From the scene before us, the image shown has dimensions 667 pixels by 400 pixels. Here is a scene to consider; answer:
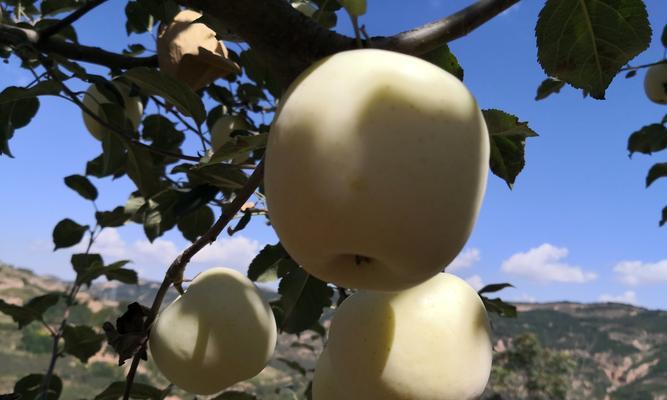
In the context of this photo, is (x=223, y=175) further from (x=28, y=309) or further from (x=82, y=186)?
(x=82, y=186)

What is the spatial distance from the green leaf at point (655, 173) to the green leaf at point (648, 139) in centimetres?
10

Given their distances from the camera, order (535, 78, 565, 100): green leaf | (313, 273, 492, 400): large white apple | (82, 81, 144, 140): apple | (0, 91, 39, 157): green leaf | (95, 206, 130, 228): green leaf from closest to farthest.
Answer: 1. (313, 273, 492, 400): large white apple
2. (0, 91, 39, 157): green leaf
3. (82, 81, 144, 140): apple
4. (95, 206, 130, 228): green leaf
5. (535, 78, 565, 100): green leaf

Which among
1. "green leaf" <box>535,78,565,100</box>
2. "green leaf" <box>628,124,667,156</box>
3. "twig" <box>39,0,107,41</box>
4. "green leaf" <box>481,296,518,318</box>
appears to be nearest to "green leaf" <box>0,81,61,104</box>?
"twig" <box>39,0,107,41</box>

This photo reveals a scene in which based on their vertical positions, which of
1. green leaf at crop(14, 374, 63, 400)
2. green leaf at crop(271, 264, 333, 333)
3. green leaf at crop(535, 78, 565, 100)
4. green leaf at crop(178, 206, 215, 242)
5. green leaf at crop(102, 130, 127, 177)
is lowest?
green leaf at crop(14, 374, 63, 400)

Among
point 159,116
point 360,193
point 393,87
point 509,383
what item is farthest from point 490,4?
point 509,383

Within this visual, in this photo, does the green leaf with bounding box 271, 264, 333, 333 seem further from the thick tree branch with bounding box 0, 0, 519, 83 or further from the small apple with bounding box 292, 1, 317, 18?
the small apple with bounding box 292, 1, 317, 18

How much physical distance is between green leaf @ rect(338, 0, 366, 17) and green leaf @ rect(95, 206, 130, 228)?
6.44 feet

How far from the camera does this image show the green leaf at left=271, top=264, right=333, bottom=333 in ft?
4.84

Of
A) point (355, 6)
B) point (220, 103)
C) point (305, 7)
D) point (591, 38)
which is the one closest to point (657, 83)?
point (305, 7)

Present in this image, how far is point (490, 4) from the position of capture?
664 millimetres

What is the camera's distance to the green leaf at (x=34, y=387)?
1994 millimetres

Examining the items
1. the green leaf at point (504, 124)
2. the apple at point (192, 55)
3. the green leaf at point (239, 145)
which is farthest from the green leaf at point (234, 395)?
the green leaf at point (504, 124)

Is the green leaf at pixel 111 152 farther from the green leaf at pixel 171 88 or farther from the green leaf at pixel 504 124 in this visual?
the green leaf at pixel 504 124

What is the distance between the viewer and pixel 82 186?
98.7 inches
